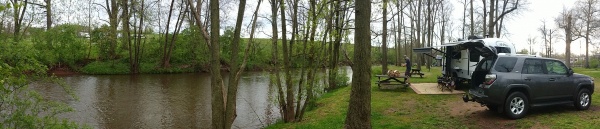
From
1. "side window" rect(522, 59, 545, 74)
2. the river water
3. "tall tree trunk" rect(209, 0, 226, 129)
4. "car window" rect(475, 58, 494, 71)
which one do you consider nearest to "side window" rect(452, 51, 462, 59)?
"car window" rect(475, 58, 494, 71)

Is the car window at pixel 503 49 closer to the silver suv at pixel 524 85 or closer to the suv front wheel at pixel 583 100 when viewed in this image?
the silver suv at pixel 524 85

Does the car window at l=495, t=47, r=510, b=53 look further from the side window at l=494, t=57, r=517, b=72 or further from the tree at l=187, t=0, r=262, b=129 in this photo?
the tree at l=187, t=0, r=262, b=129

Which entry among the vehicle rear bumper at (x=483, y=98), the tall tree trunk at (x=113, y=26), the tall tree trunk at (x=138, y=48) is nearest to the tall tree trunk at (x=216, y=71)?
the vehicle rear bumper at (x=483, y=98)

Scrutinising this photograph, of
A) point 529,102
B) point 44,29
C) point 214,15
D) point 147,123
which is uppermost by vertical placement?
point 44,29

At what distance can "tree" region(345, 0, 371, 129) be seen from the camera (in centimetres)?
625

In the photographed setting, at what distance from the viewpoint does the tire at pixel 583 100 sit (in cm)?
830

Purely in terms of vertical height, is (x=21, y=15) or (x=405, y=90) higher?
(x=21, y=15)

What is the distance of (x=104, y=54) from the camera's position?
33.1 meters

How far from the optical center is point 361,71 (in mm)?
6359

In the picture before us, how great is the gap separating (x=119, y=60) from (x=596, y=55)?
47.0m

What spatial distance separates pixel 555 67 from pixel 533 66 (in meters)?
0.72

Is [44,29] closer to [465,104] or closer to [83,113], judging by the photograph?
[83,113]

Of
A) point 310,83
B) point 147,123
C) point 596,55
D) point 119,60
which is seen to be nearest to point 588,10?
point 596,55

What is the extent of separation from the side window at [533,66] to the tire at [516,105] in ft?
1.87
